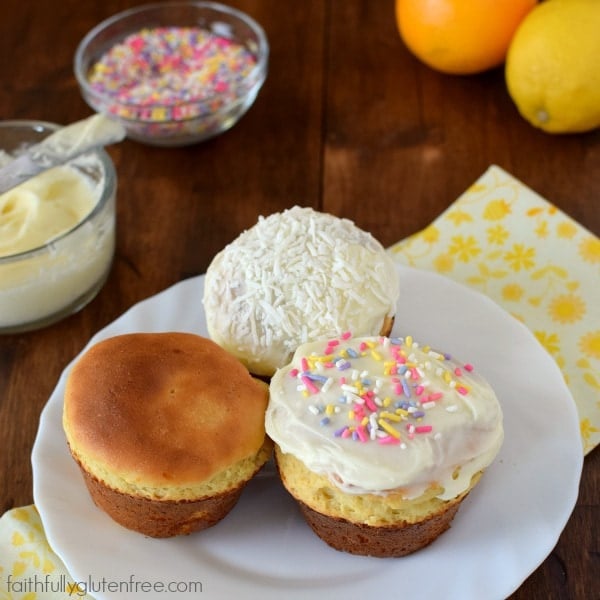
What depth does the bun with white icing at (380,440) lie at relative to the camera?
3.47ft

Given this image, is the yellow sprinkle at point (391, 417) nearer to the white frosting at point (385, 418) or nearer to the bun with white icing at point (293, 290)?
the white frosting at point (385, 418)

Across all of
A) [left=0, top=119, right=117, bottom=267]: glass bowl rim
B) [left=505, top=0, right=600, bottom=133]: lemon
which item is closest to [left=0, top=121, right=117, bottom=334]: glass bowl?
[left=0, top=119, right=117, bottom=267]: glass bowl rim

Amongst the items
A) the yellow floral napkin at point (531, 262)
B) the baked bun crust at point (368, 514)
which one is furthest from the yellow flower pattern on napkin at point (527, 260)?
the baked bun crust at point (368, 514)

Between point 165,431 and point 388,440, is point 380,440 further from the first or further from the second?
point 165,431

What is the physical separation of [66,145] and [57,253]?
0.89ft

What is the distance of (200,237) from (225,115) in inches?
11.6

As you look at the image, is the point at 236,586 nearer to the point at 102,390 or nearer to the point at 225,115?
the point at 102,390

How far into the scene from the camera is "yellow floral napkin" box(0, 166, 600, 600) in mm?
1466

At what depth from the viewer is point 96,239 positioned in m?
1.60

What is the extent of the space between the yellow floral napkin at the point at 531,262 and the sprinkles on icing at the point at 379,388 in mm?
344

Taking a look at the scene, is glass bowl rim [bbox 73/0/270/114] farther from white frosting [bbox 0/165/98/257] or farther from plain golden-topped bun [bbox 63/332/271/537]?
plain golden-topped bun [bbox 63/332/271/537]

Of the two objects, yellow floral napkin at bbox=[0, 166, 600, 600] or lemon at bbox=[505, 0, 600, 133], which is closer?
yellow floral napkin at bbox=[0, 166, 600, 600]

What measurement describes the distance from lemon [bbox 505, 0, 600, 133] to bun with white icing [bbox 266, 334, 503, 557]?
2.73ft

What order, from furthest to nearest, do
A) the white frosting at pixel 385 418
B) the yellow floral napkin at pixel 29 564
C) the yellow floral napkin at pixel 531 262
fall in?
the yellow floral napkin at pixel 531 262 < the yellow floral napkin at pixel 29 564 < the white frosting at pixel 385 418
